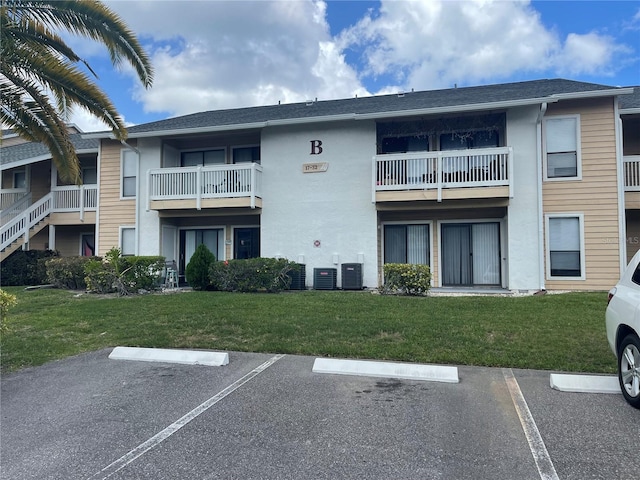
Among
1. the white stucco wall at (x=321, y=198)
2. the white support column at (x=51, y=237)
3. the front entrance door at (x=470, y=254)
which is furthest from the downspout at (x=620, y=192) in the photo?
the white support column at (x=51, y=237)

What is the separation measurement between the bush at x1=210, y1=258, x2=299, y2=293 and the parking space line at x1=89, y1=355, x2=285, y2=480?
23.4ft

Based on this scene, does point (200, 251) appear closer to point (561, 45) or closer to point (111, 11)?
point (111, 11)

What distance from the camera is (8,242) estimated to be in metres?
16.4

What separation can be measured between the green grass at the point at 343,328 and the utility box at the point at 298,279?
115 inches

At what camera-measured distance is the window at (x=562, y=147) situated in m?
13.1

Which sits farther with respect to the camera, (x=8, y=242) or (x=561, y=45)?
(x=8, y=242)

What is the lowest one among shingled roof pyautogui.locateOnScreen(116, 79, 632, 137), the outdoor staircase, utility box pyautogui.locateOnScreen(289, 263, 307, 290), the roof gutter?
utility box pyautogui.locateOnScreen(289, 263, 307, 290)

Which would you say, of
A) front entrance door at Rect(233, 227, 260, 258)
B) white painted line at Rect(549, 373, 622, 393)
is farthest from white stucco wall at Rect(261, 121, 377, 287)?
white painted line at Rect(549, 373, 622, 393)

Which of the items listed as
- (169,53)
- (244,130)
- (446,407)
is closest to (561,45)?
(244,130)

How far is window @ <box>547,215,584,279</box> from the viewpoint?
42.5 ft

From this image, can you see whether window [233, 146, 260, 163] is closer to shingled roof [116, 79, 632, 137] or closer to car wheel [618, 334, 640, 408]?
shingled roof [116, 79, 632, 137]

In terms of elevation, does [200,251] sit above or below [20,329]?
above

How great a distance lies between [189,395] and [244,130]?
462 inches

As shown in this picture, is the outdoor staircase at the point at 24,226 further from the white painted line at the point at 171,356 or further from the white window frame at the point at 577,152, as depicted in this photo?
the white window frame at the point at 577,152
